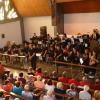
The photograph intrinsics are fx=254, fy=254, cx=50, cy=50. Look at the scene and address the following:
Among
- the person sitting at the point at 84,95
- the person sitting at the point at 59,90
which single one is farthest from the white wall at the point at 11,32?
the person sitting at the point at 84,95

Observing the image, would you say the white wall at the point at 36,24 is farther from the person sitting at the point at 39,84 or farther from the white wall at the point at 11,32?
the person sitting at the point at 39,84

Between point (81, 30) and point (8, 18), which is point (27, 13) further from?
point (81, 30)

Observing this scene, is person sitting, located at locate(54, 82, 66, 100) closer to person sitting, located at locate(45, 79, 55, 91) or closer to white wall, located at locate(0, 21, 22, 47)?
person sitting, located at locate(45, 79, 55, 91)

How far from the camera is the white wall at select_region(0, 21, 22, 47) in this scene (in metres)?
23.0

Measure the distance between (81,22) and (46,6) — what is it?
3.08 meters

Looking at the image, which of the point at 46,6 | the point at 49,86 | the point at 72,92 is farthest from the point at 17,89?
the point at 46,6

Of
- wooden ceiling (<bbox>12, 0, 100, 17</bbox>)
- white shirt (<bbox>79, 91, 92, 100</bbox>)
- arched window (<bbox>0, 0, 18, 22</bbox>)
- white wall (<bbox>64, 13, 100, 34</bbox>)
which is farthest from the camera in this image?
arched window (<bbox>0, 0, 18, 22</bbox>)

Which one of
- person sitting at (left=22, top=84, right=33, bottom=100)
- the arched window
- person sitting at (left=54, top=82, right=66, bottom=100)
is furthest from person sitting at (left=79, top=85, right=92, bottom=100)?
the arched window

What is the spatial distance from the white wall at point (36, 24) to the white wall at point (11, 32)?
0.79 metres

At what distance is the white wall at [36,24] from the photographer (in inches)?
866

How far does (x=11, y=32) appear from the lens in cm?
2392

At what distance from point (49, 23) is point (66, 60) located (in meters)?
8.70

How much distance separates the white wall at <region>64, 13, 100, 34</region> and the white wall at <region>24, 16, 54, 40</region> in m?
1.58

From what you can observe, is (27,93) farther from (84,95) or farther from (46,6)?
(46,6)
